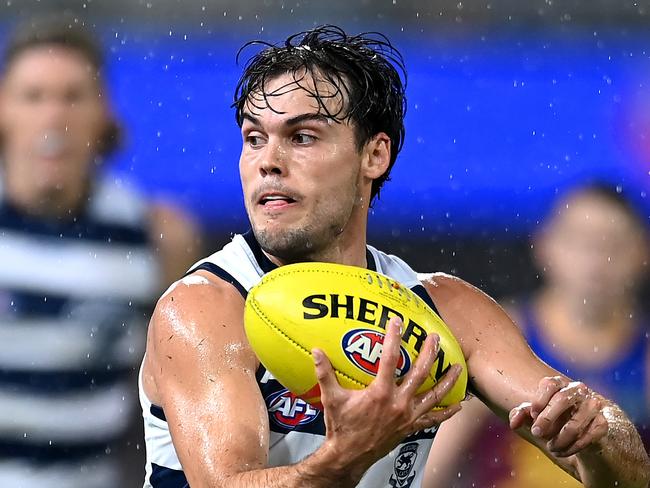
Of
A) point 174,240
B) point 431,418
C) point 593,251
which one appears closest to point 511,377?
point 431,418

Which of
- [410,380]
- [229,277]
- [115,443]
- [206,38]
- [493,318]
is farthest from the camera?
[206,38]

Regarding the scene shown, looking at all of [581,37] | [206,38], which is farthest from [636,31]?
[206,38]

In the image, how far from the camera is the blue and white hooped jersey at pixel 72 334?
14.7 feet

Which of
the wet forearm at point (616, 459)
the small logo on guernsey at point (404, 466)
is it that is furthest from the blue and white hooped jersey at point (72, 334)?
the wet forearm at point (616, 459)

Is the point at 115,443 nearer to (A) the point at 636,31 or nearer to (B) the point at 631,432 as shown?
(B) the point at 631,432

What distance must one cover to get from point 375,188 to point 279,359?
111cm

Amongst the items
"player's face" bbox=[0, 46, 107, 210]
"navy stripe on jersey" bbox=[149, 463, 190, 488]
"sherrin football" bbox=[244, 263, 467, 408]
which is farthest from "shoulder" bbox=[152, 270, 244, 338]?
"player's face" bbox=[0, 46, 107, 210]

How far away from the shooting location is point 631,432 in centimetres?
312

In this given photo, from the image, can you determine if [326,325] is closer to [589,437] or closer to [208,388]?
[208,388]

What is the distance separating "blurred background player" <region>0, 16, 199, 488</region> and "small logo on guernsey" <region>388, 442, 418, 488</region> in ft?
5.48

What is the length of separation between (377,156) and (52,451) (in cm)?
198

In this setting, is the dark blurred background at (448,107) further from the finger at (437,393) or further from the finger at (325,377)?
the finger at (325,377)

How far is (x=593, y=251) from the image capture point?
4.72 metres

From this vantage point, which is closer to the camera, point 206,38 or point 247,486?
point 247,486
